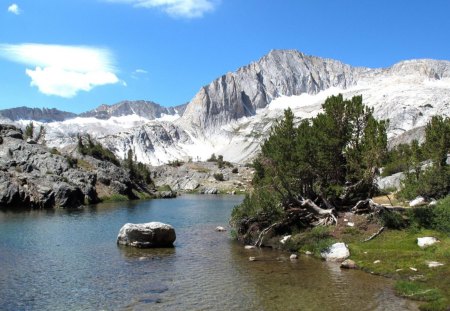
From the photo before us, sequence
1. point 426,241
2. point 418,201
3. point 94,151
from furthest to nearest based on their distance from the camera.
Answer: point 94,151 → point 418,201 → point 426,241

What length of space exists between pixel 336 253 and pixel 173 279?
1764cm

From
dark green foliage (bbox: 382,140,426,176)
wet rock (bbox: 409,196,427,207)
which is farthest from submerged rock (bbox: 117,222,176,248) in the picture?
wet rock (bbox: 409,196,427,207)

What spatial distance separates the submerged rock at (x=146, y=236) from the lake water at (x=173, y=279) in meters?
1.63

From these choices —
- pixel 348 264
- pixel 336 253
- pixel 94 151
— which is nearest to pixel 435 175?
pixel 336 253

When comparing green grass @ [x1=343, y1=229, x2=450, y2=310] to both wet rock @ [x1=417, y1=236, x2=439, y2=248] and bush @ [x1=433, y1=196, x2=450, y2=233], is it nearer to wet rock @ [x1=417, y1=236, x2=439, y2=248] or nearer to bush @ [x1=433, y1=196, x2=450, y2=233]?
wet rock @ [x1=417, y1=236, x2=439, y2=248]

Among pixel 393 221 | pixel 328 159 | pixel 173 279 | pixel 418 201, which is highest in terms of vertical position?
pixel 328 159

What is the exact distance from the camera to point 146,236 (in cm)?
5375

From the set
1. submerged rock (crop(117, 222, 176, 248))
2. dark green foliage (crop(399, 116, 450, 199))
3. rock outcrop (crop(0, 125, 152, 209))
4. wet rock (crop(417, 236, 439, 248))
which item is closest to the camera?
wet rock (crop(417, 236, 439, 248))

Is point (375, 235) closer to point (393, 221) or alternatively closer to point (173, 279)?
point (393, 221)

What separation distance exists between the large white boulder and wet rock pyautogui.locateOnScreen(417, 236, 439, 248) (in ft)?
23.1

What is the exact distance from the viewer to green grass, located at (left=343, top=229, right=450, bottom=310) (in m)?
30.8

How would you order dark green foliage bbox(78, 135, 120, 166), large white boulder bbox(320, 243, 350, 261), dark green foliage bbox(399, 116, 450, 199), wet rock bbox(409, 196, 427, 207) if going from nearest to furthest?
1. large white boulder bbox(320, 243, 350, 261)
2. wet rock bbox(409, 196, 427, 207)
3. dark green foliage bbox(399, 116, 450, 199)
4. dark green foliage bbox(78, 135, 120, 166)

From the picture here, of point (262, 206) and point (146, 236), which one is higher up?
point (262, 206)

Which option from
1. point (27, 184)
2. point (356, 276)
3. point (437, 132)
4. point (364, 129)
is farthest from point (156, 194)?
point (356, 276)
